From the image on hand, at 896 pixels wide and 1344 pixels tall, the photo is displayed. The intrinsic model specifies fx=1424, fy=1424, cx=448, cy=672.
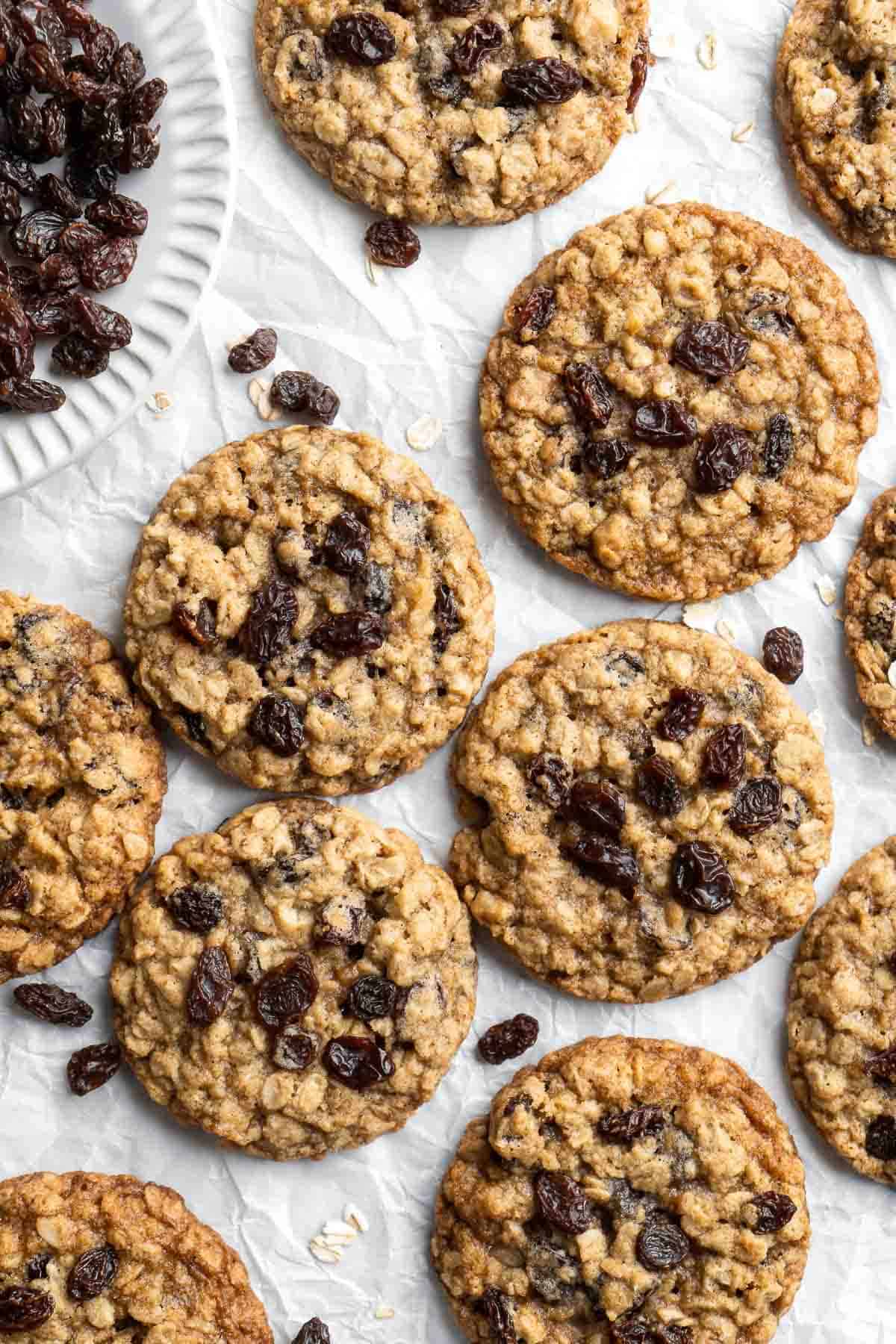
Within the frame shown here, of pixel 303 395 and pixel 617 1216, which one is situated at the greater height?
pixel 303 395

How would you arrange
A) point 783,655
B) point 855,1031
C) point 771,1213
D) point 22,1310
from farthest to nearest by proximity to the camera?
point 783,655 → point 855,1031 → point 771,1213 → point 22,1310

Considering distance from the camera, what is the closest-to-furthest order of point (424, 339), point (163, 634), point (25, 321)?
point (25, 321) → point (163, 634) → point (424, 339)

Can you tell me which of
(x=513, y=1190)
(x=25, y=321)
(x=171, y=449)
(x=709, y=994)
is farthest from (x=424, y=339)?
(x=513, y=1190)

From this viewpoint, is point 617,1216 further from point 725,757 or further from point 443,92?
point 443,92

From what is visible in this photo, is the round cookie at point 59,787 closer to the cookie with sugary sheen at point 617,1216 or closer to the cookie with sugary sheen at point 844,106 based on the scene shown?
the cookie with sugary sheen at point 617,1216

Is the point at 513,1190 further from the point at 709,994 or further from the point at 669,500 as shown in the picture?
the point at 669,500

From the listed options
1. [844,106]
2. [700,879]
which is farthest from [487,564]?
[844,106]
